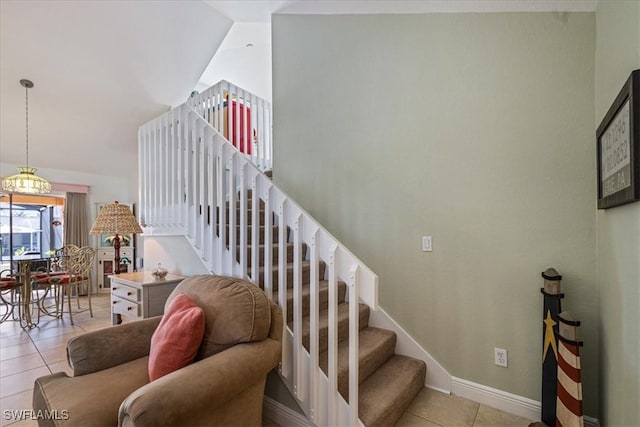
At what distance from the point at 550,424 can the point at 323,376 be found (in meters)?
1.38

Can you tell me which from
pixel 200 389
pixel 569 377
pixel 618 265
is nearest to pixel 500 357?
pixel 569 377

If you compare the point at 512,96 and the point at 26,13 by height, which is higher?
the point at 26,13

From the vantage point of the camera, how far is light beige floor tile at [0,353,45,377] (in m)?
2.68

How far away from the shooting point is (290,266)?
2623mm

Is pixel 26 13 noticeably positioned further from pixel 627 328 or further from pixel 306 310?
pixel 627 328

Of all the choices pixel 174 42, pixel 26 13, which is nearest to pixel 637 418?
pixel 174 42

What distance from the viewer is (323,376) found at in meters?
1.74

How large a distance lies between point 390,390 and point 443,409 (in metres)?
0.43

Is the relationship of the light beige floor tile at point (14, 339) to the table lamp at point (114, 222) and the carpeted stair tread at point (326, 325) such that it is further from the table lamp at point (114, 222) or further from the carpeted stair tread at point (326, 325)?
the carpeted stair tread at point (326, 325)

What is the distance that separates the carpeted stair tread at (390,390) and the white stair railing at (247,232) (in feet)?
0.62

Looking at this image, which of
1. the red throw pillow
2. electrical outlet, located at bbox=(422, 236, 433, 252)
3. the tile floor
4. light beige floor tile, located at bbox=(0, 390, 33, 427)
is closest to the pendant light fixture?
the tile floor

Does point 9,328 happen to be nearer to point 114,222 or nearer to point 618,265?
point 114,222

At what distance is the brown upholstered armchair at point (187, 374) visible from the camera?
1.19 m

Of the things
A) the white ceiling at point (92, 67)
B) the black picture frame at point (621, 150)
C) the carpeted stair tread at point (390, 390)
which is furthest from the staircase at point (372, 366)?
the white ceiling at point (92, 67)
